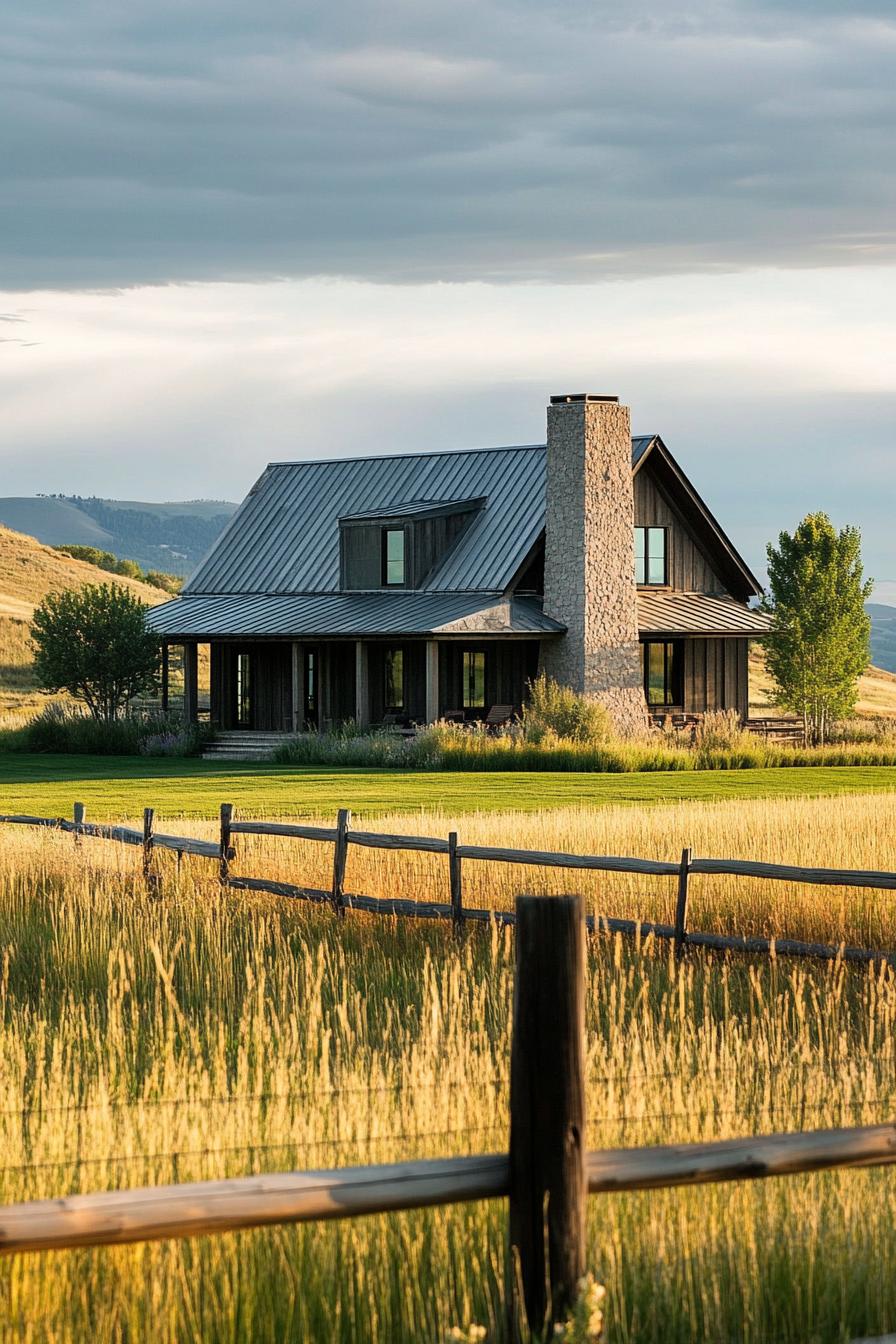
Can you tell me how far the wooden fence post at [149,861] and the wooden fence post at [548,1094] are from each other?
1063 centimetres

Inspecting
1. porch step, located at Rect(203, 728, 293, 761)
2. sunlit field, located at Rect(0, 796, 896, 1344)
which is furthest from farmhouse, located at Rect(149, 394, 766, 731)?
sunlit field, located at Rect(0, 796, 896, 1344)

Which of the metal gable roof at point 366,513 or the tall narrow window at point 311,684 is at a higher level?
the metal gable roof at point 366,513

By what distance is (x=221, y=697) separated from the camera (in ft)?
143

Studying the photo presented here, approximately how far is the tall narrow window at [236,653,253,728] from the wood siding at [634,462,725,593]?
34.4 ft

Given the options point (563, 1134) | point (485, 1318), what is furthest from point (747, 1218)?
point (563, 1134)

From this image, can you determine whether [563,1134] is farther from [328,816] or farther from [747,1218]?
[328,816]

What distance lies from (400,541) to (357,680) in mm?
4378

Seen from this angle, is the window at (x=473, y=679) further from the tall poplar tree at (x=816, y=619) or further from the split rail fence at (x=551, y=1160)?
the split rail fence at (x=551, y=1160)

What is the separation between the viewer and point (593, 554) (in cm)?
3969

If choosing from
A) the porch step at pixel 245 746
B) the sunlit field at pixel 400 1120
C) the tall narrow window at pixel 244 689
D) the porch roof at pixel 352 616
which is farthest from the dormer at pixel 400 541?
the sunlit field at pixel 400 1120

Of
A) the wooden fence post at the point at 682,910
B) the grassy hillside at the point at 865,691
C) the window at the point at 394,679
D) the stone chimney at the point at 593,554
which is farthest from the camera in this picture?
the grassy hillside at the point at 865,691

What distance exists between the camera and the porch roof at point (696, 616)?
41.5 metres

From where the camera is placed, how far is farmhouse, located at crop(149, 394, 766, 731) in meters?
39.7

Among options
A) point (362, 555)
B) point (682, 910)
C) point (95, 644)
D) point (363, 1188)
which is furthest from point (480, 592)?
point (363, 1188)
